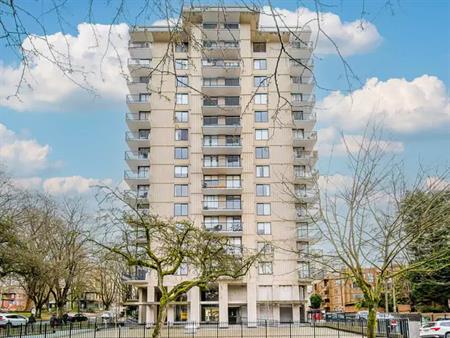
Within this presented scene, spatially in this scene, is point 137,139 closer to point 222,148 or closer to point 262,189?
point 222,148

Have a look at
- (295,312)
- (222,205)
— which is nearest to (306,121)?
(222,205)

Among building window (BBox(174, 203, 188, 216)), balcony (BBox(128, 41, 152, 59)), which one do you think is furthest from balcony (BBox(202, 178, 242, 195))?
balcony (BBox(128, 41, 152, 59))

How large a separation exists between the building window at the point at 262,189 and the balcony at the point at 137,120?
41.9 ft

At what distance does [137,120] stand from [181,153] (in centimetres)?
565

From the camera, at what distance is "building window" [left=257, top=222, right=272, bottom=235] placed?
5391cm

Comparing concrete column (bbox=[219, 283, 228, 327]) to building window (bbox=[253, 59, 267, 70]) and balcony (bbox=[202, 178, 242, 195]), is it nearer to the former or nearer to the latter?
balcony (bbox=[202, 178, 242, 195])

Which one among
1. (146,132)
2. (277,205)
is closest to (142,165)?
(146,132)

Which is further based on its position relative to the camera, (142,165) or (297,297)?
(142,165)

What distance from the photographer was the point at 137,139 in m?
55.9

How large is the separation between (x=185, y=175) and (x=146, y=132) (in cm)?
629

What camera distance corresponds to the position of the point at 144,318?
5434 cm

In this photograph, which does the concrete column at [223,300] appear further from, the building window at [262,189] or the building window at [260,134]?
the building window at [260,134]

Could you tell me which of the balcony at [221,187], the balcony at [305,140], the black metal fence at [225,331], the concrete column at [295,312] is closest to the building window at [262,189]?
the balcony at [221,187]

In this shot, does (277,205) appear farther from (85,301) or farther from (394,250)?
(85,301)
